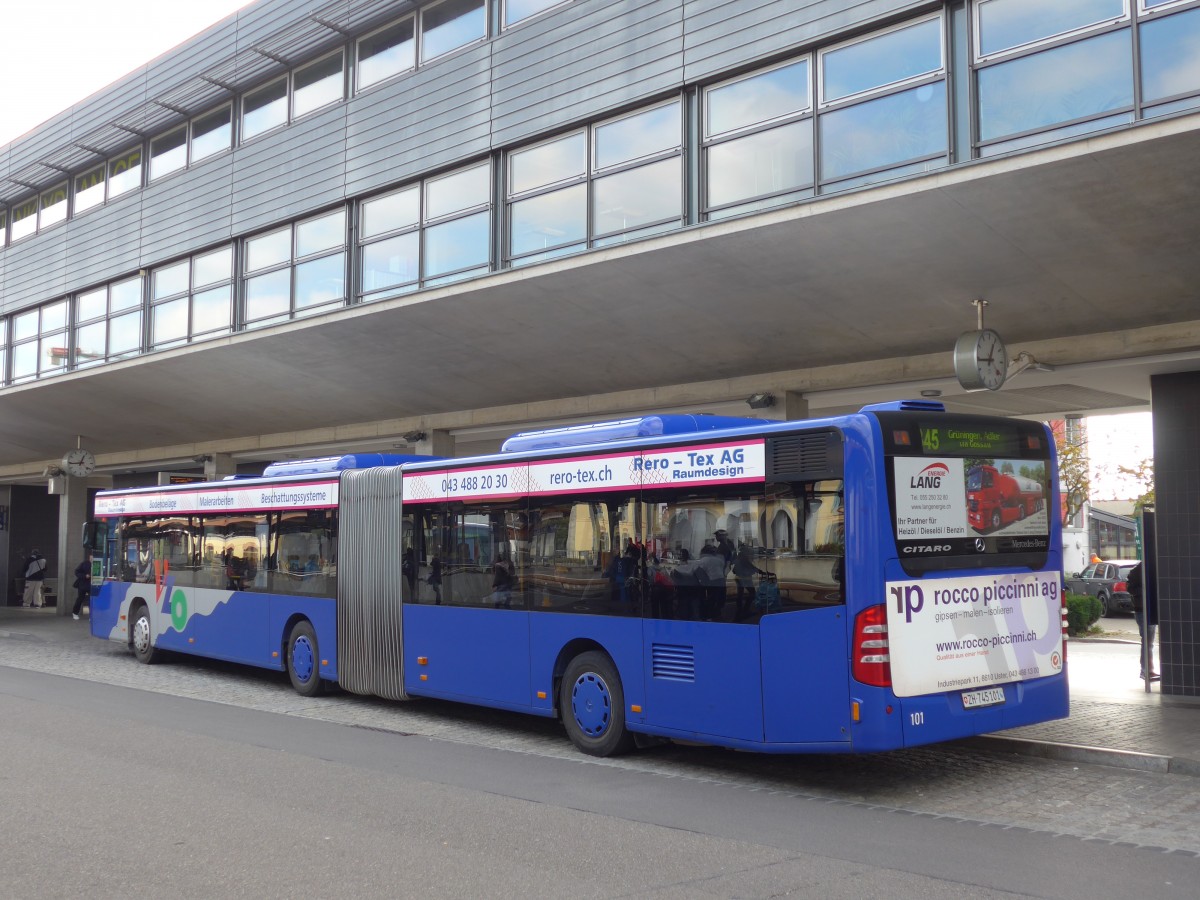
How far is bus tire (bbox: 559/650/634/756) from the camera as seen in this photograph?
10359 mm

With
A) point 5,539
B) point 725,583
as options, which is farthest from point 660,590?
point 5,539

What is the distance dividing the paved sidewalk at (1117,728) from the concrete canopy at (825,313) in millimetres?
3819

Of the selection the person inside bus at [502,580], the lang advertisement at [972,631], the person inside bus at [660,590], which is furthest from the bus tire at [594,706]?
the lang advertisement at [972,631]

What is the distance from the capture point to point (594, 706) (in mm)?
10594

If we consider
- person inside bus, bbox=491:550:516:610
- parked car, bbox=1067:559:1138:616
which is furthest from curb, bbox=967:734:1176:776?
parked car, bbox=1067:559:1138:616

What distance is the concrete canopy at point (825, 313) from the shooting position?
10453 millimetres

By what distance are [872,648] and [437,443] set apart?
1382cm

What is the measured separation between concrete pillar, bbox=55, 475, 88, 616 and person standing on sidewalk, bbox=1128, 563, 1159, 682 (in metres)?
27.5

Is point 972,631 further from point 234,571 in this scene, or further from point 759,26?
point 234,571

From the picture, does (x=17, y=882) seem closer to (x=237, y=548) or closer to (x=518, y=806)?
(x=518, y=806)

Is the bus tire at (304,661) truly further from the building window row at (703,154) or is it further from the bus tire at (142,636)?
the building window row at (703,154)

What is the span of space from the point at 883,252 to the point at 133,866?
8896 mm

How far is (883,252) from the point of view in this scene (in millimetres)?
11820

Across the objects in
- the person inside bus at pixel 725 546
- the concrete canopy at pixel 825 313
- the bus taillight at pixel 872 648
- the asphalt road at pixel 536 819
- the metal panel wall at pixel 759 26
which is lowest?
the asphalt road at pixel 536 819
